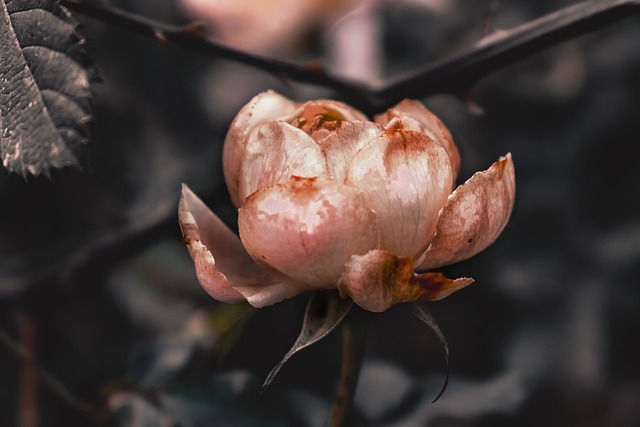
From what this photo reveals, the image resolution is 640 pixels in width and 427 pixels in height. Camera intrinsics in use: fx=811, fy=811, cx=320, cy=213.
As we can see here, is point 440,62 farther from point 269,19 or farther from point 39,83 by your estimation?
point 269,19

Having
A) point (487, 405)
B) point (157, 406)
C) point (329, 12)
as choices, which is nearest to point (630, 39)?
point (329, 12)

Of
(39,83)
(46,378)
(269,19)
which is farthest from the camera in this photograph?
(269,19)

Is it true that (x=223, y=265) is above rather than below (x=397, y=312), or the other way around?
above

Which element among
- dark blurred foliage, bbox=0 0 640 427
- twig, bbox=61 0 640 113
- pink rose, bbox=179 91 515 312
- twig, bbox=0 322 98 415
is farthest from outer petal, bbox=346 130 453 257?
twig, bbox=0 322 98 415

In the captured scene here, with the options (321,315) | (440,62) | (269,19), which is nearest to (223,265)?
(321,315)

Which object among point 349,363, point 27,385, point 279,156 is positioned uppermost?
point 279,156

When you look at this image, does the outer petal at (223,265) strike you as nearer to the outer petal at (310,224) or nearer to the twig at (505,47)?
the outer petal at (310,224)

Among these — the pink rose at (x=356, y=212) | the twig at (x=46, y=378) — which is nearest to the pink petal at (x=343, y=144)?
the pink rose at (x=356, y=212)

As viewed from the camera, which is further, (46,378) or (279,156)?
(46,378)
